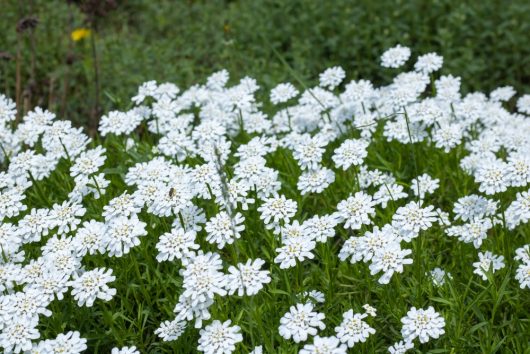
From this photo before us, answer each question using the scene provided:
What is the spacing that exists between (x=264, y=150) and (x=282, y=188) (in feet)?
1.05

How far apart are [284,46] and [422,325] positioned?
4.74 meters

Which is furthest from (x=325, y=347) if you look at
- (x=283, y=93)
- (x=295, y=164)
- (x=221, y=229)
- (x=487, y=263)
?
(x=283, y=93)

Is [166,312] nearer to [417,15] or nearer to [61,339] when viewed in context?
[61,339]

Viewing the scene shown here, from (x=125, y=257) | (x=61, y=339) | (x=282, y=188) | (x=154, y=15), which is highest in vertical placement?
(x=154, y=15)

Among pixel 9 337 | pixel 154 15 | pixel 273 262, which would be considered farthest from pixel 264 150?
pixel 154 15

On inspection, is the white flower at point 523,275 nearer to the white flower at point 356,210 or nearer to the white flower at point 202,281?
the white flower at point 356,210

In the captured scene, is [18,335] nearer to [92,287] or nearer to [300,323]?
[92,287]

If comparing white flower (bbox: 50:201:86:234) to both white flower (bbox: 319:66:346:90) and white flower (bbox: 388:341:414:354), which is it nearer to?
white flower (bbox: 388:341:414:354)

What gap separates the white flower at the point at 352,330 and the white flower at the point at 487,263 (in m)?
0.67

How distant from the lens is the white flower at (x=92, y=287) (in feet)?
9.87

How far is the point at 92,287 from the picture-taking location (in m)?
3.04

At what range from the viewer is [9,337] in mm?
2908

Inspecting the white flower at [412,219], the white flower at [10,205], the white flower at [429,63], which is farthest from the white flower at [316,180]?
the white flower at [10,205]

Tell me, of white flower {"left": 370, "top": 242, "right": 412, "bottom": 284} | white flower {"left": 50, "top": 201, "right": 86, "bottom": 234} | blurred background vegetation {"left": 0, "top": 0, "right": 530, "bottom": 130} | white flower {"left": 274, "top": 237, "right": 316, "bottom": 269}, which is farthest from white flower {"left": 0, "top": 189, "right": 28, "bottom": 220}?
blurred background vegetation {"left": 0, "top": 0, "right": 530, "bottom": 130}
